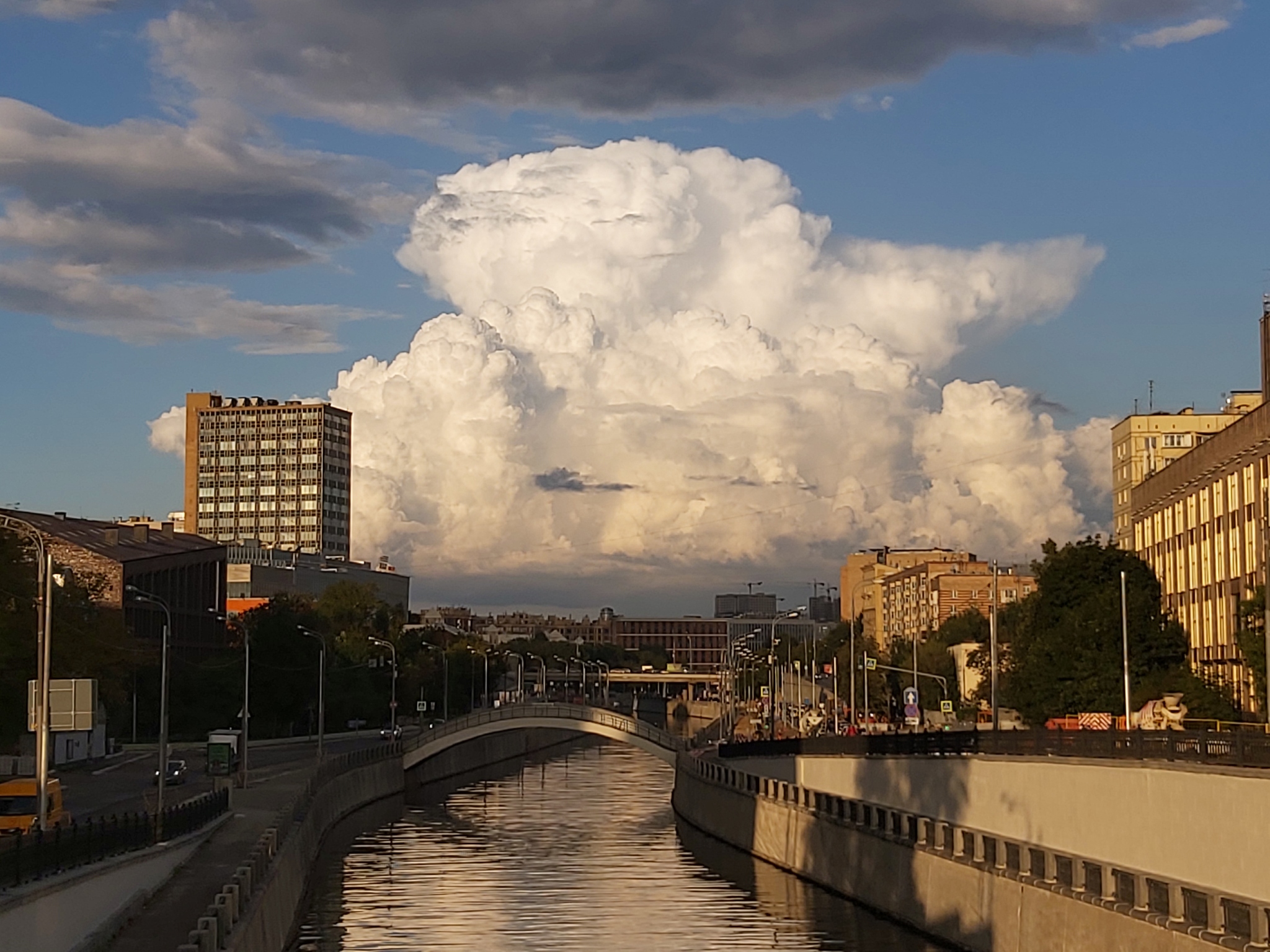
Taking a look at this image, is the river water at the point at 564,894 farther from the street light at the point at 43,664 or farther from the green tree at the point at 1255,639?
the green tree at the point at 1255,639

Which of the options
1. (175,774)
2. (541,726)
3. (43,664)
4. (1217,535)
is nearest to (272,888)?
(43,664)

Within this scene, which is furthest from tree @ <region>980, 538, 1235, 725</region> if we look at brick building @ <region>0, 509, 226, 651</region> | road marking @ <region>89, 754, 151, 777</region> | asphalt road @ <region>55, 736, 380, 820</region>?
brick building @ <region>0, 509, 226, 651</region>

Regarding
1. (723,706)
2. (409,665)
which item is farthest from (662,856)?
(409,665)

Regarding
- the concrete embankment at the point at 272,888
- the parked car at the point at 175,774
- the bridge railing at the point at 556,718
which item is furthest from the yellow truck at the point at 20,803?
the bridge railing at the point at 556,718

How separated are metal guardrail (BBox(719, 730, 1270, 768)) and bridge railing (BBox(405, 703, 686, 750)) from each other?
150 feet

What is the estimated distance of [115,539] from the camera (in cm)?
16788

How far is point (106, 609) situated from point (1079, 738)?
89.5 m

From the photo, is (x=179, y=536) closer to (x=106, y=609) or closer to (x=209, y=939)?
(x=106, y=609)

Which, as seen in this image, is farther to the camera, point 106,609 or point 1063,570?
point 106,609

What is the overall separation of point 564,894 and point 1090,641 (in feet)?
136

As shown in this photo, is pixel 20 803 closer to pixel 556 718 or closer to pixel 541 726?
pixel 541 726

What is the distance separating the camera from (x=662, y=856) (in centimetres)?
9069

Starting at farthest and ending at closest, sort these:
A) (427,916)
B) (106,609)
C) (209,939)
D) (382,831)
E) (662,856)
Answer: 1. (106,609)
2. (382,831)
3. (662,856)
4. (427,916)
5. (209,939)

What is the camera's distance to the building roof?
514 feet
